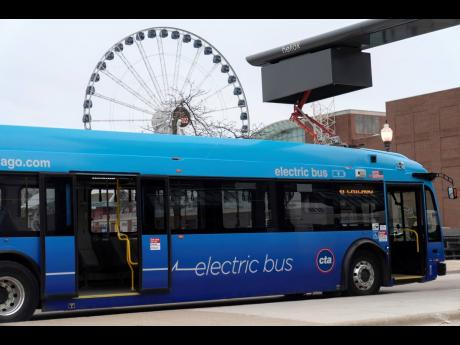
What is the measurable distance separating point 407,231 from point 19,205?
942 centimetres

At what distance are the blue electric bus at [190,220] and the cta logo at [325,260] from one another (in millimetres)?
20

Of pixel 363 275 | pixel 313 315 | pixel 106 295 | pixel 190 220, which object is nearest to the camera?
pixel 313 315

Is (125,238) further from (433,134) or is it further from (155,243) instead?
(433,134)

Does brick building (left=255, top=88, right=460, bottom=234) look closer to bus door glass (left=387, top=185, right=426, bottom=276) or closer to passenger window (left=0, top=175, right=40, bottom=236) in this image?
bus door glass (left=387, top=185, right=426, bottom=276)

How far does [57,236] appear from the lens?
1211 cm

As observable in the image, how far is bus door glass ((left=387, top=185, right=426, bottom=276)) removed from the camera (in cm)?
1745

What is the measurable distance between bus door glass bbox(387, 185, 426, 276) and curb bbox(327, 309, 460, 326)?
19.1 ft

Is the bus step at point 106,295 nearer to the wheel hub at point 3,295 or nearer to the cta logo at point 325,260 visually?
the wheel hub at point 3,295

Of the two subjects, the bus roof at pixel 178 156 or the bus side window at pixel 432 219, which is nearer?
the bus roof at pixel 178 156

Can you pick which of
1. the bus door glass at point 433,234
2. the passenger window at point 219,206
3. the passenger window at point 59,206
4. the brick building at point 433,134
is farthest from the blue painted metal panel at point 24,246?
the brick building at point 433,134

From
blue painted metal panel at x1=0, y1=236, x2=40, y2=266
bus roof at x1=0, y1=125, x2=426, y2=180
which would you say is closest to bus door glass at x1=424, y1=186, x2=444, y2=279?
bus roof at x1=0, y1=125, x2=426, y2=180

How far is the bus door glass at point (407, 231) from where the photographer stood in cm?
1745

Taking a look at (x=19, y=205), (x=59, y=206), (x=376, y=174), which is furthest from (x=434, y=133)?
(x=19, y=205)
